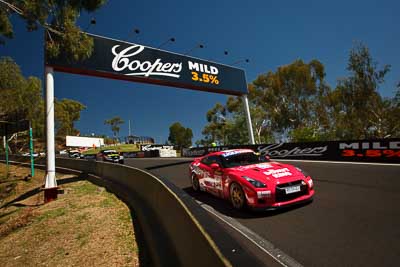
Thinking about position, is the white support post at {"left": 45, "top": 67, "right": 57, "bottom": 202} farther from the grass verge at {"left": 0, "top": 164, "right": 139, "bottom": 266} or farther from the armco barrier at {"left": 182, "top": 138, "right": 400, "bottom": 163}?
the armco barrier at {"left": 182, "top": 138, "right": 400, "bottom": 163}

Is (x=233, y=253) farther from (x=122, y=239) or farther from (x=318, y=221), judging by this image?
(x=122, y=239)

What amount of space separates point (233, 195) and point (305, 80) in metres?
38.4

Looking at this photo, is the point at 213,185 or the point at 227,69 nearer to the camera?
the point at 213,185

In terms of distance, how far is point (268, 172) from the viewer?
5469mm

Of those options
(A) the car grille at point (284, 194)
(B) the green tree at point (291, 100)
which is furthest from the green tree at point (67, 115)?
(A) the car grille at point (284, 194)

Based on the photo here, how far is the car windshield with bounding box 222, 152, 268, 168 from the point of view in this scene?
6395mm

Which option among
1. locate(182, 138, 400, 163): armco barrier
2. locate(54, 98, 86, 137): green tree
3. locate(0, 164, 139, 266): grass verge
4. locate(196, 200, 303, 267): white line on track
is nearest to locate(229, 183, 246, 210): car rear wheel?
locate(196, 200, 303, 267): white line on track

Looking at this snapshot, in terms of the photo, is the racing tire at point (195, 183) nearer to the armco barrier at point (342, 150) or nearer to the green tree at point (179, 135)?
the armco barrier at point (342, 150)

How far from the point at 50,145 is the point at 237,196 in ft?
32.2

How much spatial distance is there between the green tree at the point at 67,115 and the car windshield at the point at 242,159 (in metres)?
72.7

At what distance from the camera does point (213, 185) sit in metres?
6.80

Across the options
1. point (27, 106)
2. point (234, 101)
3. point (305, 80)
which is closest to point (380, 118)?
point (305, 80)

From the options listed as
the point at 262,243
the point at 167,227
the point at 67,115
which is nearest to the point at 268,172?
the point at 262,243

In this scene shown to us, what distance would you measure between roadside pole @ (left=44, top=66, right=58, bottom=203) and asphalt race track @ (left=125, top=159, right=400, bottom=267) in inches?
292
